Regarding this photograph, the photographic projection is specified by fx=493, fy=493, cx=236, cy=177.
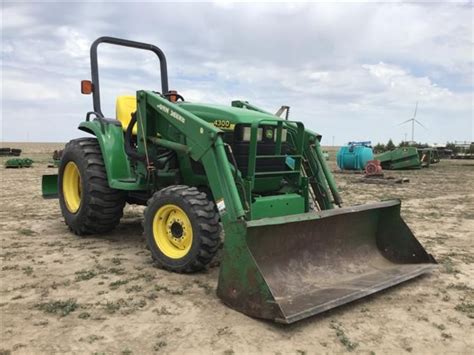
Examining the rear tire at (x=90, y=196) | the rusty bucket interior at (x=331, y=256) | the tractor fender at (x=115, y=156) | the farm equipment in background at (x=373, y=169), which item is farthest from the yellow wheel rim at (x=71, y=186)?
the farm equipment in background at (x=373, y=169)

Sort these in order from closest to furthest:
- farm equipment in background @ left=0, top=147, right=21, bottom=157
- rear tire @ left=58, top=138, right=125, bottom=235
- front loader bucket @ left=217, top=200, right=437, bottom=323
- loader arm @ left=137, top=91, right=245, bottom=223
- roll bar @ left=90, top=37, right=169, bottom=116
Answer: front loader bucket @ left=217, top=200, right=437, bottom=323
loader arm @ left=137, top=91, right=245, bottom=223
rear tire @ left=58, top=138, right=125, bottom=235
roll bar @ left=90, top=37, right=169, bottom=116
farm equipment in background @ left=0, top=147, right=21, bottom=157

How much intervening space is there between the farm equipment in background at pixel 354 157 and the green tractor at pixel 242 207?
→ 51.8 feet

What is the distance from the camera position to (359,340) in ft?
11.6

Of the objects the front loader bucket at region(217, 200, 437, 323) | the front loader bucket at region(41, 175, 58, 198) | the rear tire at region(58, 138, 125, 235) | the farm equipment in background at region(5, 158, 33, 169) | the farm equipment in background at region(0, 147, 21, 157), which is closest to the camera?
the front loader bucket at region(217, 200, 437, 323)

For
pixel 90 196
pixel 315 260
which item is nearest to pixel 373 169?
pixel 90 196

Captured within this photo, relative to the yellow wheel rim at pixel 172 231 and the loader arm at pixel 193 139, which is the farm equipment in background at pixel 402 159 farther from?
the yellow wheel rim at pixel 172 231

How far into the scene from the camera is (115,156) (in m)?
6.17

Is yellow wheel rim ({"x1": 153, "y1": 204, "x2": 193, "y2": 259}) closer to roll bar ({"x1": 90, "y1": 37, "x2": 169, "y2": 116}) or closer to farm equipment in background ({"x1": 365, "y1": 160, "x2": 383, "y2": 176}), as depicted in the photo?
roll bar ({"x1": 90, "y1": 37, "x2": 169, "y2": 116})

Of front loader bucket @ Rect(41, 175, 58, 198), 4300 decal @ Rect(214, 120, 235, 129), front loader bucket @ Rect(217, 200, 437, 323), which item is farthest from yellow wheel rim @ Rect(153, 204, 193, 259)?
front loader bucket @ Rect(41, 175, 58, 198)

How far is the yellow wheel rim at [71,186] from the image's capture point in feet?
23.0

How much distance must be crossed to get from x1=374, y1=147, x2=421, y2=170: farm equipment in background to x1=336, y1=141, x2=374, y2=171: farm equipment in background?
→ 5.34 ft

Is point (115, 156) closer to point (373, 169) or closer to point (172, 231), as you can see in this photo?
point (172, 231)

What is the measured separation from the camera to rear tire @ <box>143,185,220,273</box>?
4.60 m

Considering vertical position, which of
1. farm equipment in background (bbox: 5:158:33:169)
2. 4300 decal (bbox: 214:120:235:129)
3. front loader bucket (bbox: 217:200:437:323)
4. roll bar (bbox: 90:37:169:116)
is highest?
roll bar (bbox: 90:37:169:116)
